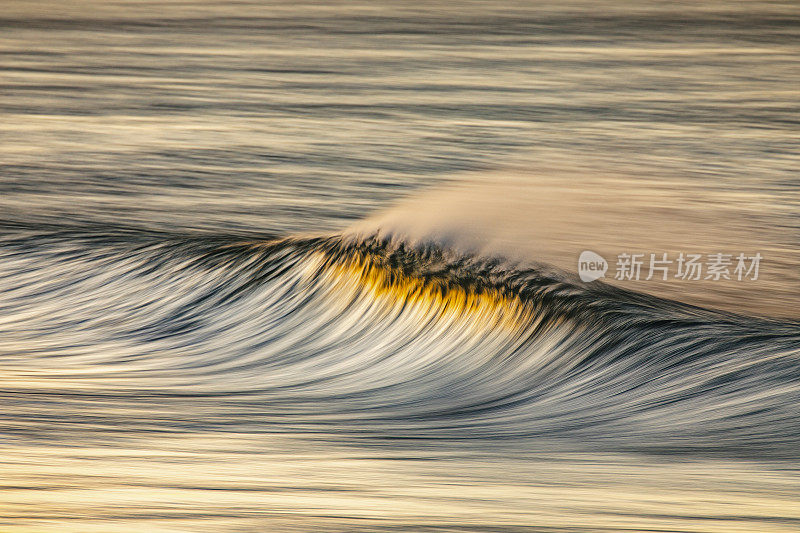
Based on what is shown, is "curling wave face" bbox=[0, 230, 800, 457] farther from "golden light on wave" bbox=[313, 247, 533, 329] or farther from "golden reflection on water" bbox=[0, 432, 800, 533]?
"golden reflection on water" bbox=[0, 432, 800, 533]

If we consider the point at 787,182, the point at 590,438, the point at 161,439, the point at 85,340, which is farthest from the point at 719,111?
the point at 161,439

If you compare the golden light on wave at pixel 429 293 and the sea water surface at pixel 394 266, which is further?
the golden light on wave at pixel 429 293

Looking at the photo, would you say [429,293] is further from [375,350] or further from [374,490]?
[374,490]

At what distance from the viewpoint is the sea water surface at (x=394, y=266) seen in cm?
96

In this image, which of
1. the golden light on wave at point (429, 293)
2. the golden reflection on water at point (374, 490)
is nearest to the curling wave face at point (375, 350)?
the golden light on wave at point (429, 293)

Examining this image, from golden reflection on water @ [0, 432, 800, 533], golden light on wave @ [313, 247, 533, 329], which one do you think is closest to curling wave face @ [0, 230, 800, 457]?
golden light on wave @ [313, 247, 533, 329]

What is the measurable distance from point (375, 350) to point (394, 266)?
297 millimetres

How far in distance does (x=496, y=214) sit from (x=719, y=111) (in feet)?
5.21

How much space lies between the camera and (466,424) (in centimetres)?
140

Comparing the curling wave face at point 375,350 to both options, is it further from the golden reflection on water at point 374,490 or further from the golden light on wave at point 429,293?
the golden reflection on water at point 374,490

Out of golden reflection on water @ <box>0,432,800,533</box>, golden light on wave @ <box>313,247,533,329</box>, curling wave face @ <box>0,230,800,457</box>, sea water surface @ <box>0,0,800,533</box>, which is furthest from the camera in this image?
golden light on wave @ <box>313,247,533,329</box>

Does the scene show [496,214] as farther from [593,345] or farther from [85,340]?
[85,340]

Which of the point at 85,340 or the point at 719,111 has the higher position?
the point at 719,111

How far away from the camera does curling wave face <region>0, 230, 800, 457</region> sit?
1.34m
